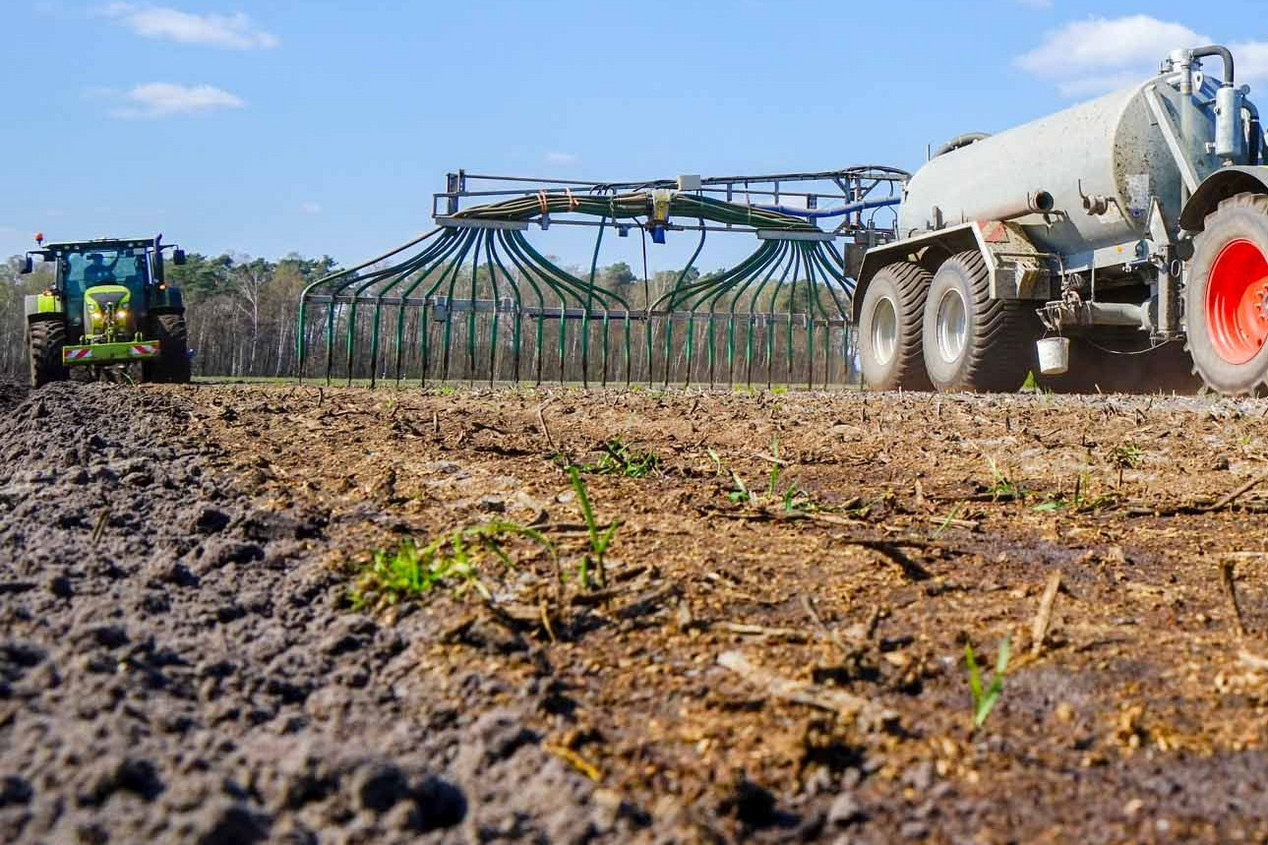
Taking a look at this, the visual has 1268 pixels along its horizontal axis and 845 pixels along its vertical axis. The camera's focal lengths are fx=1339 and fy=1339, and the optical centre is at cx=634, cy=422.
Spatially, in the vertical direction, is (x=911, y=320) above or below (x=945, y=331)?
above

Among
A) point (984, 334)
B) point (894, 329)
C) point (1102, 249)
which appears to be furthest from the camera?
point (894, 329)

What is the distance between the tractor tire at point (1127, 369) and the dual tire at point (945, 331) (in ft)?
2.19

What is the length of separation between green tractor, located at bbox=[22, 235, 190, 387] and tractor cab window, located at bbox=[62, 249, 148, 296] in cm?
1

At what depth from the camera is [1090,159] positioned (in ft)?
32.4

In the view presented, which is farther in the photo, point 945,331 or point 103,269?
point 103,269

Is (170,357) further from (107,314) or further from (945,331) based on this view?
(945,331)

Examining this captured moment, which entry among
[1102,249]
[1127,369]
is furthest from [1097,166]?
[1127,369]

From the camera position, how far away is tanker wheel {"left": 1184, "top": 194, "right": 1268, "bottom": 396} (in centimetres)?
834

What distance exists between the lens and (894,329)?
13547mm

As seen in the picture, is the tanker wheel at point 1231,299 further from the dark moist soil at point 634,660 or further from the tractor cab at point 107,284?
the tractor cab at point 107,284

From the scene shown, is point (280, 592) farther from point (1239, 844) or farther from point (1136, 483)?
point (1136, 483)

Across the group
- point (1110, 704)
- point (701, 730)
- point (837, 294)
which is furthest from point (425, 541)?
point (837, 294)

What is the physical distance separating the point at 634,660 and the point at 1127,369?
1001 cm

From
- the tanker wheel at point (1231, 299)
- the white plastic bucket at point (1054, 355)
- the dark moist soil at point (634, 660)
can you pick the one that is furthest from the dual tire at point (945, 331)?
the dark moist soil at point (634, 660)
